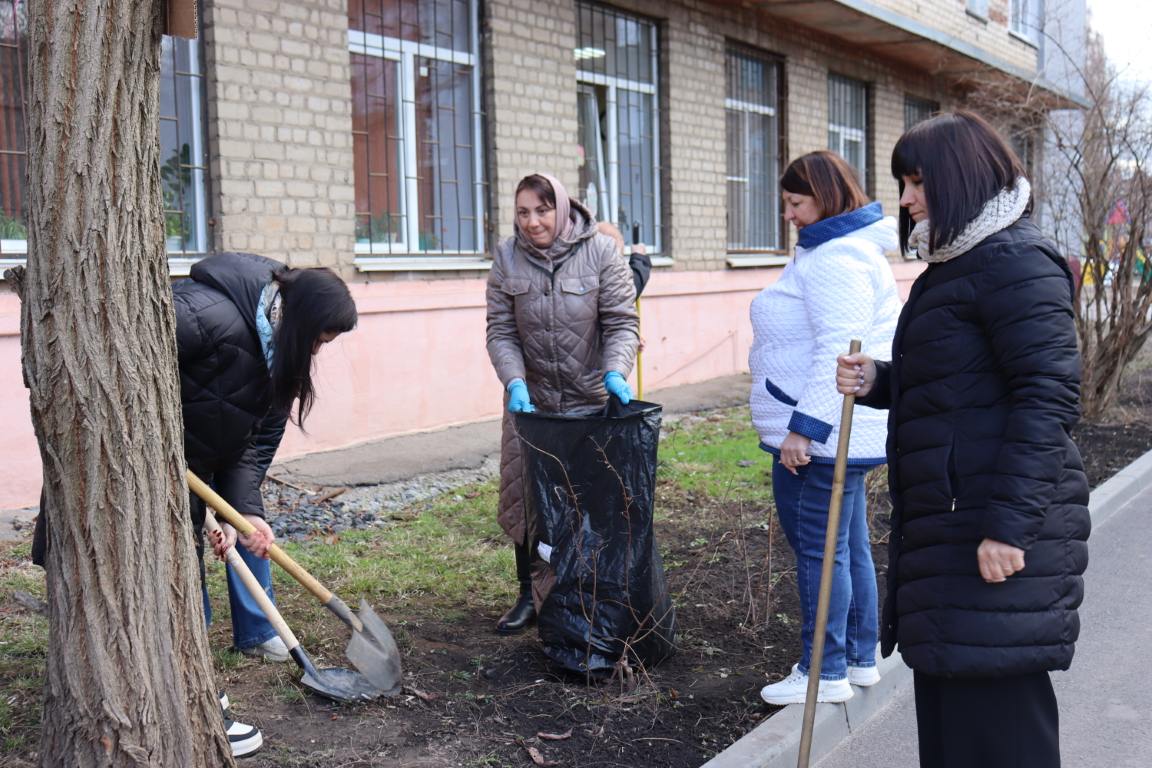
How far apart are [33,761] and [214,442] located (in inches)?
39.0

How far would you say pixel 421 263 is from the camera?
8648mm

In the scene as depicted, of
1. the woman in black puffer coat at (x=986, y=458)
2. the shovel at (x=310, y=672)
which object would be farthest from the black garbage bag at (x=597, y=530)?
the woman in black puffer coat at (x=986, y=458)

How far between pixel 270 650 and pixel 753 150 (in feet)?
34.7

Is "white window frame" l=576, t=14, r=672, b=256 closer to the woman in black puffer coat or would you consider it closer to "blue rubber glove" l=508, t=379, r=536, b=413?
"blue rubber glove" l=508, t=379, r=536, b=413

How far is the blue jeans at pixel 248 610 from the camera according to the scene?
3.85 m

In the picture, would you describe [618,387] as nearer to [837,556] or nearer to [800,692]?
[837,556]

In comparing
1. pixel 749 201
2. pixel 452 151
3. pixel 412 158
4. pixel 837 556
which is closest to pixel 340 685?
Answer: pixel 837 556

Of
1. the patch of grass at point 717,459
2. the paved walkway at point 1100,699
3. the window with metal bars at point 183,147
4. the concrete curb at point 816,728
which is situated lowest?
the paved walkway at point 1100,699

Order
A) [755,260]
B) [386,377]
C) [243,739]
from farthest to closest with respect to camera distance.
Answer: [755,260] < [386,377] < [243,739]

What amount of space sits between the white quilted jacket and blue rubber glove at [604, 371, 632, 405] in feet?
1.78

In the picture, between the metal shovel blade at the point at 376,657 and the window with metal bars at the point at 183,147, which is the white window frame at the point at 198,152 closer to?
the window with metal bars at the point at 183,147

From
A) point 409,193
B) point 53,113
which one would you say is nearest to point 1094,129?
point 409,193

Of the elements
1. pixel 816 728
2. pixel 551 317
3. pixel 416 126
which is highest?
pixel 416 126

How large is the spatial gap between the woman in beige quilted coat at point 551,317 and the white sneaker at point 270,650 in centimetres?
79
